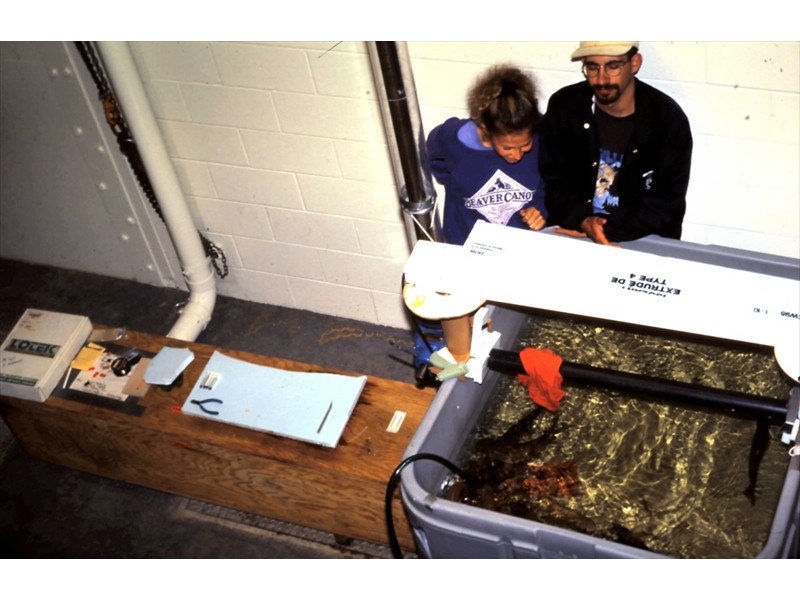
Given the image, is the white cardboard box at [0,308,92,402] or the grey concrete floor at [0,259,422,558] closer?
the white cardboard box at [0,308,92,402]

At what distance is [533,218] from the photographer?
8.43 feet

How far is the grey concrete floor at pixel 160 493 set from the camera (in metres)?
2.82

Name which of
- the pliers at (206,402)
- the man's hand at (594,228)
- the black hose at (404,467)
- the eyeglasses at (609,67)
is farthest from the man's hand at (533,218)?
the pliers at (206,402)

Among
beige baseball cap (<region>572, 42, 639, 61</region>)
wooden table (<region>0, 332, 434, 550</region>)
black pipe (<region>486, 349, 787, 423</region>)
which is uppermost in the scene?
beige baseball cap (<region>572, 42, 639, 61</region>)

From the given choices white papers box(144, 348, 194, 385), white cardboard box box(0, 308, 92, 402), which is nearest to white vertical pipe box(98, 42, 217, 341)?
white cardboard box box(0, 308, 92, 402)

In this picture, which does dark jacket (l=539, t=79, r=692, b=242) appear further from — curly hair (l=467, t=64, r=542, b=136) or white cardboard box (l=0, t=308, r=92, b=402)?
white cardboard box (l=0, t=308, r=92, b=402)

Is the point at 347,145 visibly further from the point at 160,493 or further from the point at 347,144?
the point at 160,493

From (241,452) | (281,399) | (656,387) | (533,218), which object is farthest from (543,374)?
(241,452)

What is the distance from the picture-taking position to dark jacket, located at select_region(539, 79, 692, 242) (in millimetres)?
2309

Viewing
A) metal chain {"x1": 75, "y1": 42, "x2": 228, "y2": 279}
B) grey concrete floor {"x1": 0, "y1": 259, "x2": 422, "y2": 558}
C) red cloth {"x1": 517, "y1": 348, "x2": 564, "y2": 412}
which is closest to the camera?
red cloth {"x1": 517, "y1": 348, "x2": 564, "y2": 412}

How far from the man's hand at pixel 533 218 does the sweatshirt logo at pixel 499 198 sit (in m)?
0.04

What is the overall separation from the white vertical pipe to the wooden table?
613 millimetres
